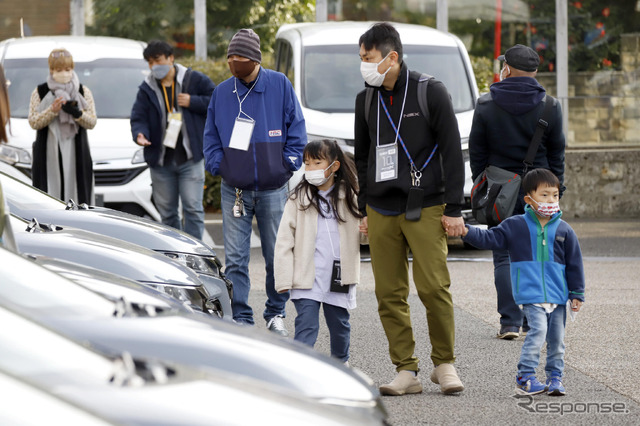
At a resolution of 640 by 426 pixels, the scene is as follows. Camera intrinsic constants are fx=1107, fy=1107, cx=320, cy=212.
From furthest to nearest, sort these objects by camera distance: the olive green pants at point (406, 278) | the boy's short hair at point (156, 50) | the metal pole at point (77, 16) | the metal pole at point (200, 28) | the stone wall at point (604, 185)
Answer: the metal pole at point (77, 16) → the metal pole at point (200, 28) → the stone wall at point (604, 185) → the boy's short hair at point (156, 50) → the olive green pants at point (406, 278)

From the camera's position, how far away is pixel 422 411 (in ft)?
17.7

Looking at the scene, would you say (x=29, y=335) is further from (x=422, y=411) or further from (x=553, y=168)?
(x=553, y=168)

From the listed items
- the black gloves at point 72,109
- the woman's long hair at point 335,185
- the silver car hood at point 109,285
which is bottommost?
the silver car hood at point 109,285

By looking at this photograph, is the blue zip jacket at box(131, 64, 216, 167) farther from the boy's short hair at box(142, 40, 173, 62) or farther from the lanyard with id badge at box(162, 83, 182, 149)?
the boy's short hair at box(142, 40, 173, 62)

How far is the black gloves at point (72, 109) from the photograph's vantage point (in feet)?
32.7

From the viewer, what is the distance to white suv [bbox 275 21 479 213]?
37.9ft

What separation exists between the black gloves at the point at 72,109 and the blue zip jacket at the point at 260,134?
294 centimetres

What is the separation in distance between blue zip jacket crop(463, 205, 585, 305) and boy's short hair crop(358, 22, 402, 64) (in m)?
1.01

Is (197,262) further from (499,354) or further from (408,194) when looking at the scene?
(499,354)

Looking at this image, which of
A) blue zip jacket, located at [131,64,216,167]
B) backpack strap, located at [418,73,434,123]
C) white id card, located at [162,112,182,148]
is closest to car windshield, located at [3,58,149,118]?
blue zip jacket, located at [131,64,216,167]

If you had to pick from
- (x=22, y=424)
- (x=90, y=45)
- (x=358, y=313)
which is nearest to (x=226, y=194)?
(x=358, y=313)

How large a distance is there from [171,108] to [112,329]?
667cm

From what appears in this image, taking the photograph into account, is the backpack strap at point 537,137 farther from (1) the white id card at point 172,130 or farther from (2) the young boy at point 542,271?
(1) the white id card at point 172,130

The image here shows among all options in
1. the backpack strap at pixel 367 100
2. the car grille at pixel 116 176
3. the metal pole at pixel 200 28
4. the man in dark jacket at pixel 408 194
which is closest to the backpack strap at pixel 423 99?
the man in dark jacket at pixel 408 194
